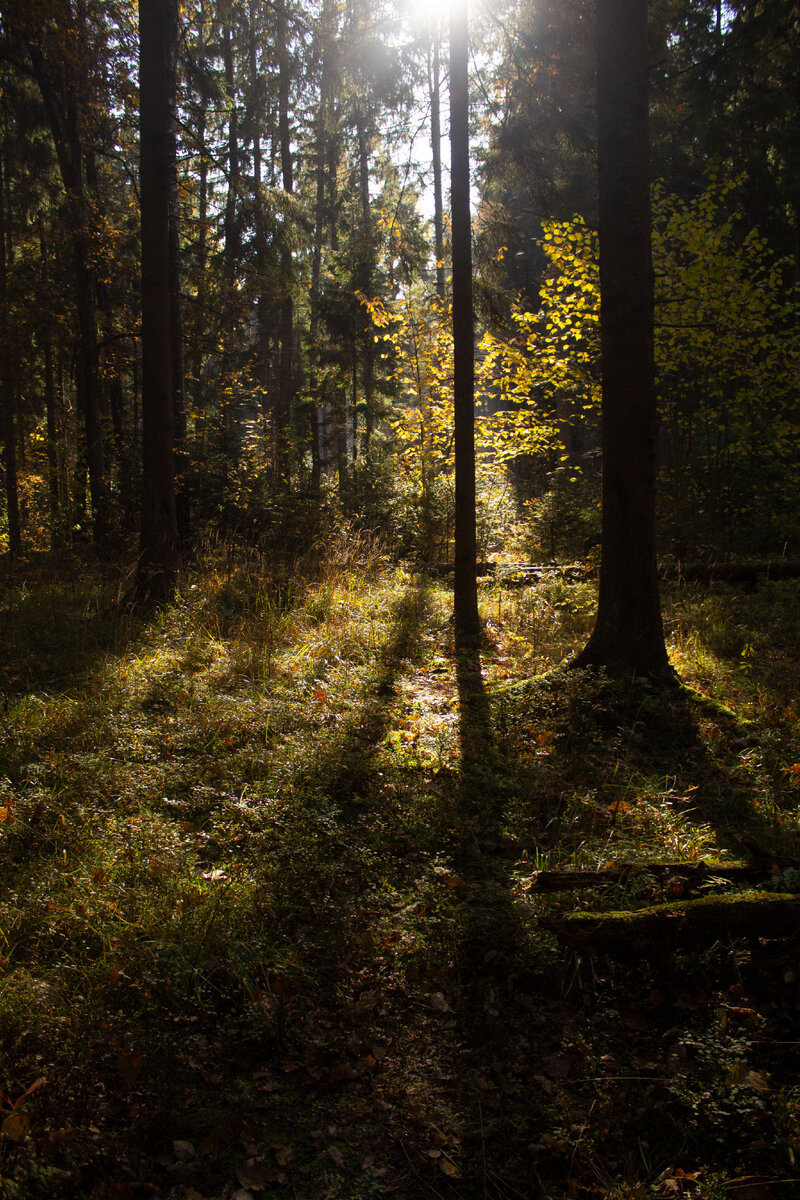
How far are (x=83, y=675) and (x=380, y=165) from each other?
7.91 meters

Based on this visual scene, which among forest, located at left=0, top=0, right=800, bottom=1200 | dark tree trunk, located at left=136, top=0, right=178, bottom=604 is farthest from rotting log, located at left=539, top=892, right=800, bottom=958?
dark tree trunk, located at left=136, top=0, right=178, bottom=604

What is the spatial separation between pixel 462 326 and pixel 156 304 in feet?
12.0

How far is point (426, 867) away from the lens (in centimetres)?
341

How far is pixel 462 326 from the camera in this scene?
304 inches

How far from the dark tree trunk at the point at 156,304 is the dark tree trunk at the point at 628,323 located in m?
5.15

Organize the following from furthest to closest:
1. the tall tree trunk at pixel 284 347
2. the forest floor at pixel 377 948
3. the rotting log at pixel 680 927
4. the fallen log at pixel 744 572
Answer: the tall tree trunk at pixel 284 347, the fallen log at pixel 744 572, the rotting log at pixel 680 927, the forest floor at pixel 377 948

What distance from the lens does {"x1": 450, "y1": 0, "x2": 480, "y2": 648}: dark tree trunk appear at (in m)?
7.34

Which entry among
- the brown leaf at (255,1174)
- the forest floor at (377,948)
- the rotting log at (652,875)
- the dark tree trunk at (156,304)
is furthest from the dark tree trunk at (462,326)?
the brown leaf at (255,1174)

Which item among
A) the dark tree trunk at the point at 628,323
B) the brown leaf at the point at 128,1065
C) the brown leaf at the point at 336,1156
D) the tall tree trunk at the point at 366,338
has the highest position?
the tall tree trunk at the point at 366,338

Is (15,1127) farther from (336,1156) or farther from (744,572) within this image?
(744,572)

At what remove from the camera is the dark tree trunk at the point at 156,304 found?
305 inches

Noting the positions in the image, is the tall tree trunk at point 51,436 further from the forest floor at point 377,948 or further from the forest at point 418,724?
the forest floor at point 377,948

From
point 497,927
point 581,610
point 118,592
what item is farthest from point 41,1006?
point 581,610

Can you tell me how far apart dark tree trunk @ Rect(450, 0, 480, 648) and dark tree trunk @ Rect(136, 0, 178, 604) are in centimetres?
343
